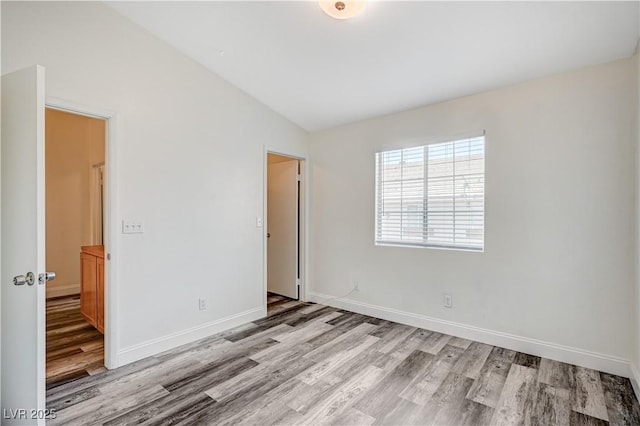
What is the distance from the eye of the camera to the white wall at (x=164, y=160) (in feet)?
7.89

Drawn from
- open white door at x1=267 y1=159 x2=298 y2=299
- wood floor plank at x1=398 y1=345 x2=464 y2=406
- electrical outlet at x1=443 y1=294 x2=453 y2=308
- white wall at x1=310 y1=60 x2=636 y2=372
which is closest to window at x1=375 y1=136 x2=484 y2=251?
white wall at x1=310 y1=60 x2=636 y2=372

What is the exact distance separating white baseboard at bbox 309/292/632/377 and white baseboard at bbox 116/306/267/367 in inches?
51.2

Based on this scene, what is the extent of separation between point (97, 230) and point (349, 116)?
4.39m

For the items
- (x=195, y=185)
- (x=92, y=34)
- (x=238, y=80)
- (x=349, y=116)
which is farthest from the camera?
(x=349, y=116)

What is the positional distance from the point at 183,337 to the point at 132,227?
1217 mm

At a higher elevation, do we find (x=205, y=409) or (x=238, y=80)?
(x=238, y=80)

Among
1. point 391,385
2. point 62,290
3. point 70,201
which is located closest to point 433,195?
point 391,385

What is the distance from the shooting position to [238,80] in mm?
3490

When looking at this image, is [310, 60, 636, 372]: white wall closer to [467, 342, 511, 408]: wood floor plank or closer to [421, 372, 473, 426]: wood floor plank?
[467, 342, 511, 408]: wood floor plank

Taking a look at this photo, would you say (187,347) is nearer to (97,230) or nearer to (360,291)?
(360,291)

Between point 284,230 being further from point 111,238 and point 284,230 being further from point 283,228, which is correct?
point 111,238

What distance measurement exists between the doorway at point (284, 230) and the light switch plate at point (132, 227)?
2.09 meters

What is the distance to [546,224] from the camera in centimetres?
276

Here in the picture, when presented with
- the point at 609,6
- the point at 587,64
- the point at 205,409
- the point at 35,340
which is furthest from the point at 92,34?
→ the point at 587,64
